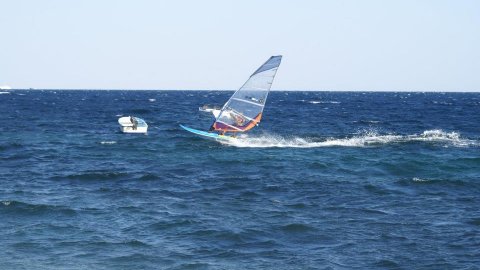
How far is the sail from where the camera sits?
42312mm

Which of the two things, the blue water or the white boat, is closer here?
the blue water

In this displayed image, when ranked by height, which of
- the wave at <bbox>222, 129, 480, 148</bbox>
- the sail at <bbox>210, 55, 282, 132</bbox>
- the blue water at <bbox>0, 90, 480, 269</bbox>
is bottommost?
the blue water at <bbox>0, 90, 480, 269</bbox>

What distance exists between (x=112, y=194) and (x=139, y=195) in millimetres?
1365

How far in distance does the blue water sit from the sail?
96.1 inches

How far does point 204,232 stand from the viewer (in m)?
21.1

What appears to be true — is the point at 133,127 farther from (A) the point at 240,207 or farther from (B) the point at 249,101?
(A) the point at 240,207

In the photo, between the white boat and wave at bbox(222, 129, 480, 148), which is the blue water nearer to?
wave at bbox(222, 129, 480, 148)

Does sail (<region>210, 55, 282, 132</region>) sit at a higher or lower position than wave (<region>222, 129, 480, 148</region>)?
higher

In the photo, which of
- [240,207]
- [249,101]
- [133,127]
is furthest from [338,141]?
[240,207]

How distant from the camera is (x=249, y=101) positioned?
43625 mm

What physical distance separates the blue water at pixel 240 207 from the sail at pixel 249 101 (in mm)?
2441

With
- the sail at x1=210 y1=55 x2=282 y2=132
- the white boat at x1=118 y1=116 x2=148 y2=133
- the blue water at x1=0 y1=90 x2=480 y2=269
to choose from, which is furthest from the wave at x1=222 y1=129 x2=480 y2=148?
the white boat at x1=118 y1=116 x2=148 y2=133

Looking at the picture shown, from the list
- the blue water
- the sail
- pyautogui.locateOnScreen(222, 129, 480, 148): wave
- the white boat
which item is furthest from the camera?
the white boat

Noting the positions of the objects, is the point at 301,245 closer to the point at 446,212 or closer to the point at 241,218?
the point at 241,218
